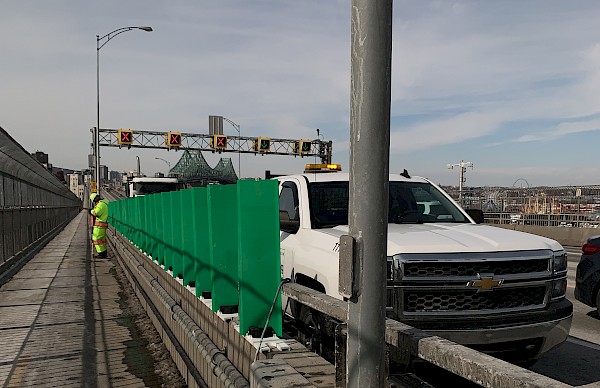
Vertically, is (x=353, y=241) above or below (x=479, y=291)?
above

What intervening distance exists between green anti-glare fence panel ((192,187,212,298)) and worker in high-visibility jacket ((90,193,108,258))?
484 inches

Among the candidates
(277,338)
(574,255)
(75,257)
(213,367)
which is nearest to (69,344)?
(213,367)

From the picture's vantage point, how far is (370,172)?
2.40m

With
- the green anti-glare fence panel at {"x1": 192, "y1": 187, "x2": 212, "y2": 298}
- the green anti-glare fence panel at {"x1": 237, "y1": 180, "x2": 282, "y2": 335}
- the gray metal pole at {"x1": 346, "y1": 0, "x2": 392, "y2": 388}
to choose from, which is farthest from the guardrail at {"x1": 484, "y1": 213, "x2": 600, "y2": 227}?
the gray metal pole at {"x1": 346, "y1": 0, "x2": 392, "y2": 388}

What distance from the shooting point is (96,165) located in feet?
113

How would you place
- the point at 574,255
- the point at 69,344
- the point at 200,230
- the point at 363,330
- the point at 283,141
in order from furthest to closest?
the point at 283,141
the point at 574,255
the point at 69,344
the point at 200,230
the point at 363,330

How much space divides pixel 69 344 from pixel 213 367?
148 inches

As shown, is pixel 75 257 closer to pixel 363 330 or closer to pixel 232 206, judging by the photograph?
pixel 232 206

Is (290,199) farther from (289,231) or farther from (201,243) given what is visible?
(201,243)

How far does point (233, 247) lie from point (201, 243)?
1.06 m

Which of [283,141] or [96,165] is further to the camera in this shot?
[283,141]

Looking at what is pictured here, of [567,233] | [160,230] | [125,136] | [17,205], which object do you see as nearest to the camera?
[160,230]

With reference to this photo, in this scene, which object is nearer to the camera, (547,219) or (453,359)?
(453,359)

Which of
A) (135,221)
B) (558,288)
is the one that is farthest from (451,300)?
(135,221)
